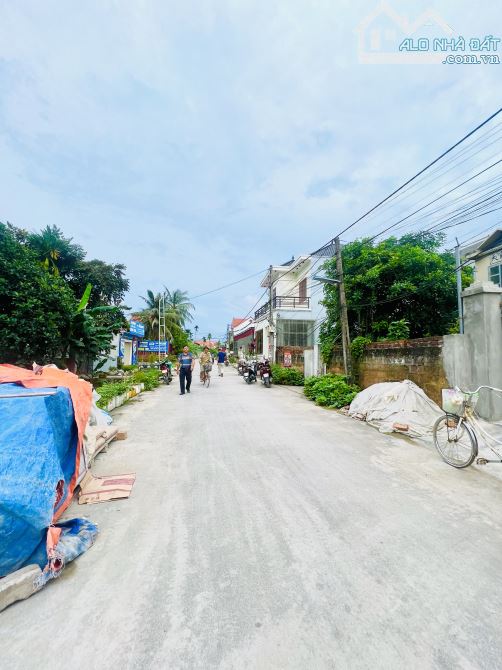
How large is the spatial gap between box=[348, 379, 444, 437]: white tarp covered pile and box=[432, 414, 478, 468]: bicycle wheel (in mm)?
1222

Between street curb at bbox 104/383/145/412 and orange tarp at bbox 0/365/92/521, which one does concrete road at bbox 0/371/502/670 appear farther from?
street curb at bbox 104/383/145/412

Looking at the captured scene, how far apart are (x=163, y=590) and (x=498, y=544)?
8.27 feet

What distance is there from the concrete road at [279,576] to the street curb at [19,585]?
0.05m

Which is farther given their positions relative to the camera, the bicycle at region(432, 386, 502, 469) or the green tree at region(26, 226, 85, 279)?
the green tree at region(26, 226, 85, 279)

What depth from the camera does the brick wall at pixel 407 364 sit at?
7.15 meters

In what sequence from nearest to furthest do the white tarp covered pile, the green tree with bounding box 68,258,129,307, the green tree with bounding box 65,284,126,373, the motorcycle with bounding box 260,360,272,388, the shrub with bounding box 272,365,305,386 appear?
the white tarp covered pile < the green tree with bounding box 65,284,126,373 < the motorcycle with bounding box 260,360,272,388 < the shrub with bounding box 272,365,305,386 < the green tree with bounding box 68,258,129,307

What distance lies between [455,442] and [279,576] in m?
3.38

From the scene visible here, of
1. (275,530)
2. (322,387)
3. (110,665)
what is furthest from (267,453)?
(322,387)

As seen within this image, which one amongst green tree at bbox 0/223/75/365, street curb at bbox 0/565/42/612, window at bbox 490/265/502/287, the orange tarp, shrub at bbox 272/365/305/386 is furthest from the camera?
shrub at bbox 272/365/305/386

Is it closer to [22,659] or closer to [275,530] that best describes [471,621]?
[275,530]

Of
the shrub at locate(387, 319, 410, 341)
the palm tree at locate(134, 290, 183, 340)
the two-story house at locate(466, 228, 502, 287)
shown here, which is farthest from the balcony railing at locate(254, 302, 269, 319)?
the shrub at locate(387, 319, 410, 341)

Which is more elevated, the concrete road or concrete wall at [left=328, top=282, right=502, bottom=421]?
concrete wall at [left=328, top=282, right=502, bottom=421]

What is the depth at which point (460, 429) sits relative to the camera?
4270 mm

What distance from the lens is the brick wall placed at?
23.5 feet
